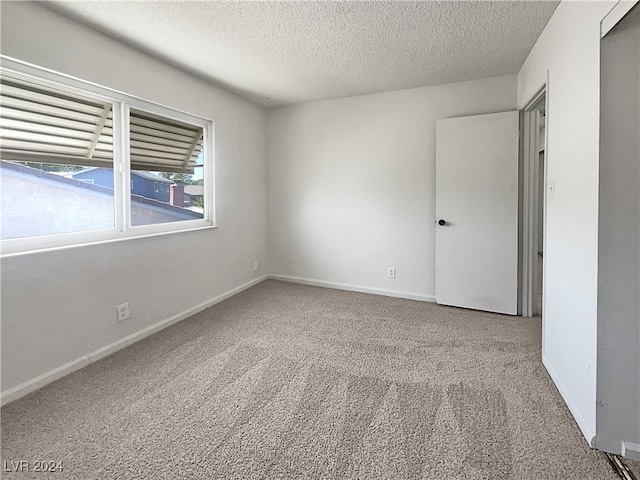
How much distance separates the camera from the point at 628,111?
142 centimetres

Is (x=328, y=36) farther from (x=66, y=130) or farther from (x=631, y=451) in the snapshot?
(x=631, y=451)

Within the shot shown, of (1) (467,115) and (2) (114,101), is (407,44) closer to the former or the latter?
(1) (467,115)

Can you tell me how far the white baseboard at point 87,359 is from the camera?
1.90 m

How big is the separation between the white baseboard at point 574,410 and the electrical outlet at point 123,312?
299 centimetres

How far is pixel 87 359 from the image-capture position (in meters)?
2.27

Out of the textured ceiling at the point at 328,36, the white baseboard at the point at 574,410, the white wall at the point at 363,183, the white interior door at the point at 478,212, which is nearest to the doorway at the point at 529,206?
the white interior door at the point at 478,212

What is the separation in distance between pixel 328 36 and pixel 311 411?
2.53 meters

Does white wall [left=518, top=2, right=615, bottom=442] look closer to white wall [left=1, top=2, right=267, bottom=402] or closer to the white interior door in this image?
the white interior door

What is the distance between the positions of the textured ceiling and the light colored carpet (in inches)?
91.5

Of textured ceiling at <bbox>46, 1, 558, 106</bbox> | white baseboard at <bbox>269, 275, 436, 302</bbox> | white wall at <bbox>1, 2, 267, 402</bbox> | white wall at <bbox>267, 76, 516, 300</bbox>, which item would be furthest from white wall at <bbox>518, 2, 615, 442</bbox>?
white wall at <bbox>1, 2, 267, 402</bbox>

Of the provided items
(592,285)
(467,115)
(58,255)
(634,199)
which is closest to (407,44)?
(467,115)

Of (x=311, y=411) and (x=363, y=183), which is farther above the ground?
(x=363, y=183)

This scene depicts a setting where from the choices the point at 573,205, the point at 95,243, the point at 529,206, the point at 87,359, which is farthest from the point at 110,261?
the point at 529,206

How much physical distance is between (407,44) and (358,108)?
4.37ft
